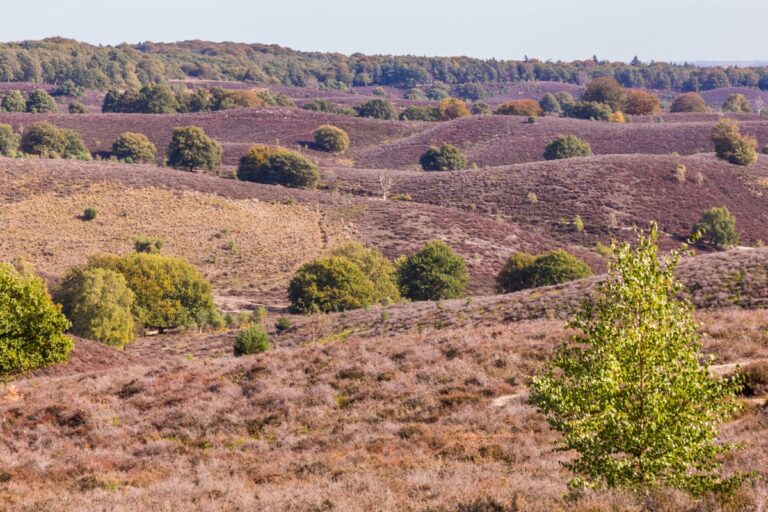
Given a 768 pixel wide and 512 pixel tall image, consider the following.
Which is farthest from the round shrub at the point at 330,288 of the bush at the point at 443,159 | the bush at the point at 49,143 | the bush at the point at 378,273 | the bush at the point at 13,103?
the bush at the point at 13,103

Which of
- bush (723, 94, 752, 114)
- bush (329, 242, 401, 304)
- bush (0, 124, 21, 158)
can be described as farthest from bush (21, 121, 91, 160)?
bush (723, 94, 752, 114)

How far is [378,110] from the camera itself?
585 feet

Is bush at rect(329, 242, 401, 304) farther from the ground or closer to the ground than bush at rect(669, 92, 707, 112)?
closer to the ground

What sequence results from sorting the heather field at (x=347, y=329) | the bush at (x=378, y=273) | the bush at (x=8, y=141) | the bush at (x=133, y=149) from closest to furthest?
the heather field at (x=347, y=329)
the bush at (x=378, y=273)
the bush at (x=8, y=141)
the bush at (x=133, y=149)

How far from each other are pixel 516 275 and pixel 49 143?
265ft

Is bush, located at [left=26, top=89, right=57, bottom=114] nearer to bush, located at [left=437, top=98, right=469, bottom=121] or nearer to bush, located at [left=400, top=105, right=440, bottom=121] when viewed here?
bush, located at [left=400, top=105, right=440, bottom=121]

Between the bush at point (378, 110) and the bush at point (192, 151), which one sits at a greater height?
the bush at point (378, 110)

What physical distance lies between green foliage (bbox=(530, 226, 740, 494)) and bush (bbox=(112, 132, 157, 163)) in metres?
113

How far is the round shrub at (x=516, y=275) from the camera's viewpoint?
65188 mm

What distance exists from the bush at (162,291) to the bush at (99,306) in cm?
354

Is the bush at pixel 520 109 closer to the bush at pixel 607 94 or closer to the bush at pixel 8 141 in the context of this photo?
the bush at pixel 607 94

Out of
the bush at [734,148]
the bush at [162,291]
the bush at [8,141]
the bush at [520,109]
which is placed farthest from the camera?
the bush at [520,109]

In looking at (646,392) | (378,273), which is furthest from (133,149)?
(646,392)

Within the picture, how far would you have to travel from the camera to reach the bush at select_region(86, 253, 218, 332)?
188 ft
